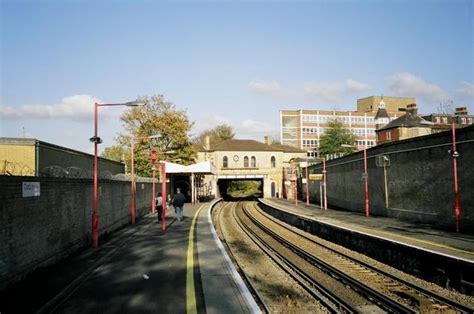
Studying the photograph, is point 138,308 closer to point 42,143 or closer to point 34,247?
point 34,247

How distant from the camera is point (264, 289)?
1135cm

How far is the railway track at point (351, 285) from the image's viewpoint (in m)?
9.45

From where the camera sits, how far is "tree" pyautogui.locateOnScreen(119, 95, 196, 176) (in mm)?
46225

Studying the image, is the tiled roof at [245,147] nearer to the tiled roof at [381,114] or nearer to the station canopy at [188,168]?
the station canopy at [188,168]

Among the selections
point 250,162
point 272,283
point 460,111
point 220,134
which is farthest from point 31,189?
point 220,134

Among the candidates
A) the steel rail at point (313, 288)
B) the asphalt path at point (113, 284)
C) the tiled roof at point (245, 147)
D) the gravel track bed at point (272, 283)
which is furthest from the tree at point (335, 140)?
the asphalt path at point (113, 284)

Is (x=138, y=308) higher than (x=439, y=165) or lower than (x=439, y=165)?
lower

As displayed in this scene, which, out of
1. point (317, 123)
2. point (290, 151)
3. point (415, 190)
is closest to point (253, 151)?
point (290, 151)

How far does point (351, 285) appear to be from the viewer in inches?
452

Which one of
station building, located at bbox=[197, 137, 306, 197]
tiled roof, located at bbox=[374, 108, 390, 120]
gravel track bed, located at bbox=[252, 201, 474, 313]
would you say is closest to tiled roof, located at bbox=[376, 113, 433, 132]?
station building, located at bbox=[197, 137, 306, 197]

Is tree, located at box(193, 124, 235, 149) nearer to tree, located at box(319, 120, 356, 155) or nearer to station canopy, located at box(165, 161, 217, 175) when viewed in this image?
tree, located at box(319, 120, 356, 155)

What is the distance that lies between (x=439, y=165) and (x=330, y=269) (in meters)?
9.23

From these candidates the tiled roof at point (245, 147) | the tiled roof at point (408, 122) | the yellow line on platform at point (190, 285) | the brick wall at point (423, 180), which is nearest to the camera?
the yellow line on platform at point (190, 285)

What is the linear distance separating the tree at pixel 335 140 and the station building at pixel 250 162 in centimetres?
488
